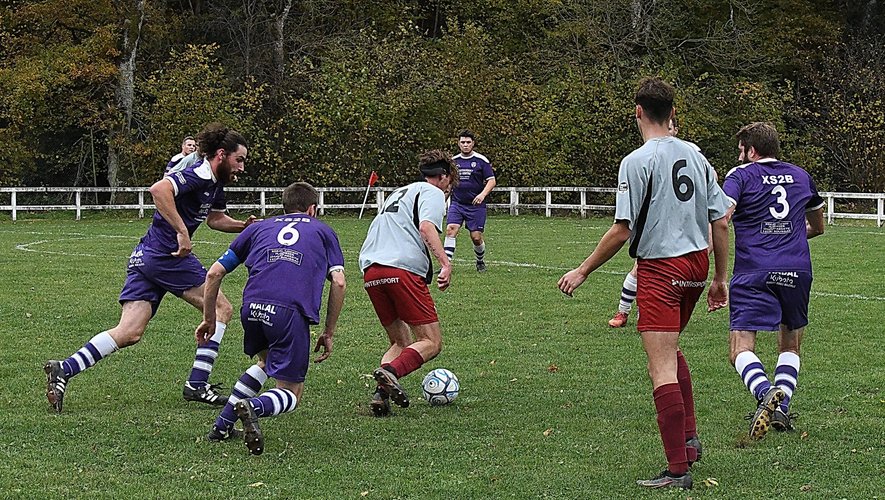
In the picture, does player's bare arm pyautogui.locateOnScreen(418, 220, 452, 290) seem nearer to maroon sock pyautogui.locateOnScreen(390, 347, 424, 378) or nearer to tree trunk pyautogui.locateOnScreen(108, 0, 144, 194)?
maroon sock pyautogui.locateOnScreen(390, 347, 424, 378)

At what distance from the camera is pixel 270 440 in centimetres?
670

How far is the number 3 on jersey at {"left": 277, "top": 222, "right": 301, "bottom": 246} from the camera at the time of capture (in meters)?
6.66

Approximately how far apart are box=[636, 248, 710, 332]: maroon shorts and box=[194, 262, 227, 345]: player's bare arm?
237 centimetres

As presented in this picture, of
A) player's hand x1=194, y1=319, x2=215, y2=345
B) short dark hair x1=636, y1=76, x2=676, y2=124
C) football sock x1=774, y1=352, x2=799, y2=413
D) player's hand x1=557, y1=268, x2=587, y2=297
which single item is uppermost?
short dark hair x1=636, y1=76, x2=676, y2=124

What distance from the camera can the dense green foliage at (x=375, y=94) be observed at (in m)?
34.2

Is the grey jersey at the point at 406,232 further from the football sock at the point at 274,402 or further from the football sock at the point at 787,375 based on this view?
the football sock at the point at 787,375

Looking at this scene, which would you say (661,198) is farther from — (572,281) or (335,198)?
(335,198)

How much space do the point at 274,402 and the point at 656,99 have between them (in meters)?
2.60

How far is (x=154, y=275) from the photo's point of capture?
782cm

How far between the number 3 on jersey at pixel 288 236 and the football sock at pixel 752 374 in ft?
8.73

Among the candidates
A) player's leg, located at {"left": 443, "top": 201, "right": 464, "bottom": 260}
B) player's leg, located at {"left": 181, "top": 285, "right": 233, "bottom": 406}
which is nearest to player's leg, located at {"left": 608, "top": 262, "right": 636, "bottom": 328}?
player's leg, located at {"left": 181, "top": 285, "right": 233, "bottom": 406}

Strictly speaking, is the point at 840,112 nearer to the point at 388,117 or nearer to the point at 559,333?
the point at 388,117

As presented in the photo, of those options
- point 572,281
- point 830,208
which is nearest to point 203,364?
point 572,281

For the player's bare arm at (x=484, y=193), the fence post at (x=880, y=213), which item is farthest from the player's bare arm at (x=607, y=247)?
the fence post at (x=880, y=213)
